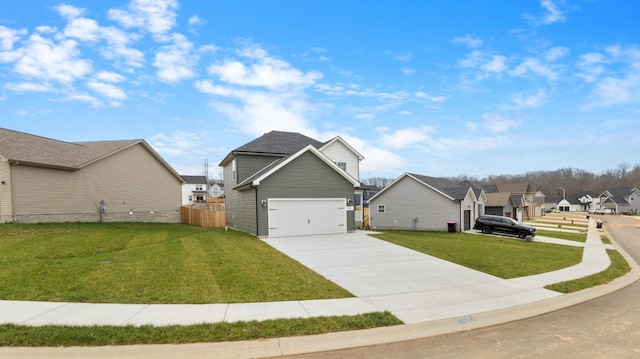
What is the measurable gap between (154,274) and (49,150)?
823 inches

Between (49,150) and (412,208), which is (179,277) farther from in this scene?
(412,208)

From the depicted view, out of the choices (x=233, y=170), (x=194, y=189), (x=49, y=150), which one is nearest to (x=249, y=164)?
(x=233, y=170)

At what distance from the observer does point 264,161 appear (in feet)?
76.1

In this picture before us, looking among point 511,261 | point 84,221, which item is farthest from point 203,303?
point 84,221

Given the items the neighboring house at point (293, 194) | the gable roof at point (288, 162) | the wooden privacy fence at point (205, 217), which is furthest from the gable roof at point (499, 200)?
the wooden privacy fence at point (205, 217)

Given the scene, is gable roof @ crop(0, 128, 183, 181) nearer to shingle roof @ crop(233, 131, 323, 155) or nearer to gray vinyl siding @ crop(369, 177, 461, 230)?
shingle roof @ crop(233, 131, 323, 155)

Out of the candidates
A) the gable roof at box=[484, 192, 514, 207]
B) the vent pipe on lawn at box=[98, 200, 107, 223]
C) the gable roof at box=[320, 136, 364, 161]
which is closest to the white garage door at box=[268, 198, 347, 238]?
the gable roof at box=[320, 136, 364, 161]

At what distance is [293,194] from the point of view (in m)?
18.8

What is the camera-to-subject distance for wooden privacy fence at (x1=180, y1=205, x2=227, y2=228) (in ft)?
86.6

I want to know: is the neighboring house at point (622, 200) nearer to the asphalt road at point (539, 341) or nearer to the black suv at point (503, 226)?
the black suv at point (503, 226)

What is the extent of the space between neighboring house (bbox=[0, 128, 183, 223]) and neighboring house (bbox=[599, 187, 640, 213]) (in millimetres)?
101075

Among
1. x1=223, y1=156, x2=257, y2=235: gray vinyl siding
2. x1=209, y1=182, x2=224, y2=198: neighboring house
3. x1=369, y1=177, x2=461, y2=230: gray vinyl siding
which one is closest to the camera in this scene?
x1=223, y1=156, x2=257, y2=235: gray vinyl siding

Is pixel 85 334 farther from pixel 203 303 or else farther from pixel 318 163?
pixel 318 163

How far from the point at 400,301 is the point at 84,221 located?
2408 centimetres
